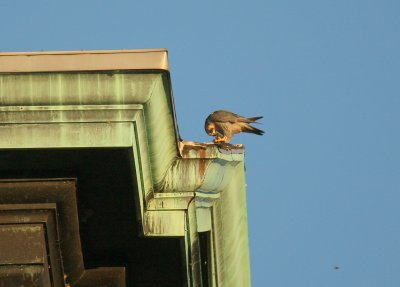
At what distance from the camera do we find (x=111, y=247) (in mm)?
12195

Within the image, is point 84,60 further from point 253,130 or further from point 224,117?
point 253,130

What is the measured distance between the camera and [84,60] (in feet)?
36.1

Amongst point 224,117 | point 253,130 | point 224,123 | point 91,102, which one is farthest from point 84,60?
point 253,130

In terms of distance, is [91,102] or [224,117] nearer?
[91,102]

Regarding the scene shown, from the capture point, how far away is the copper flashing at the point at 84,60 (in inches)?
432

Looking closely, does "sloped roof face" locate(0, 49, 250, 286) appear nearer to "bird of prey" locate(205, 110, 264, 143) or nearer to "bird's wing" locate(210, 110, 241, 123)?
"bird of prey" locate(205, 110, 264, 143)

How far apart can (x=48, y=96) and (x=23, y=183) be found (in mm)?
1004

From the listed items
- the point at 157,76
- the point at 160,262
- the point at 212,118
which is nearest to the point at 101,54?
the point at 157,76

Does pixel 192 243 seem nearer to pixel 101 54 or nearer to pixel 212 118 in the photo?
pixel 101 54

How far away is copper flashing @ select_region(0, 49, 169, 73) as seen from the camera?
10969 mm

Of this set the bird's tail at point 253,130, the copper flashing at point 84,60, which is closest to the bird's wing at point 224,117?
the bird's tail at point 253,130

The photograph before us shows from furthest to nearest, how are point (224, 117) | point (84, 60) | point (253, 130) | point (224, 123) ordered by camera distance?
point (253, 130), point (224, 117), point (224, 123), point (84, 60)

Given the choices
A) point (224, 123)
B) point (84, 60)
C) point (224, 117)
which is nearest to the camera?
point (84, 60)

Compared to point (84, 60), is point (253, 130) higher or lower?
lower
